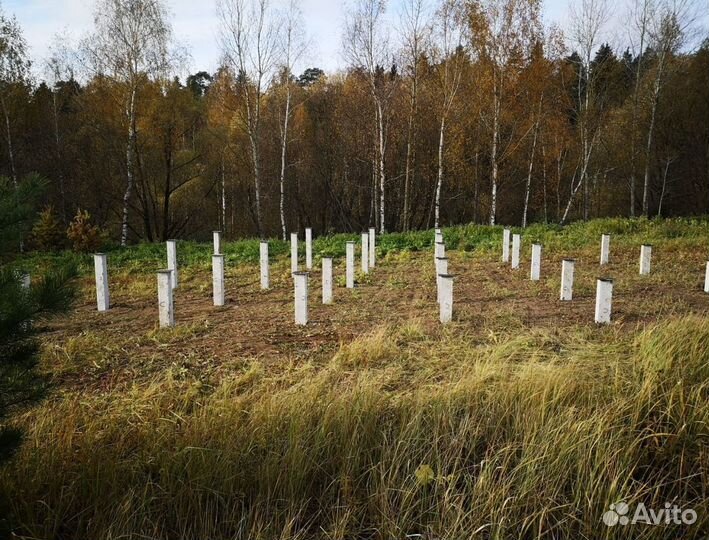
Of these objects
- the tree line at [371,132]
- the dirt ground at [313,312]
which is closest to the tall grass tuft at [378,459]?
the dirt ground at [313,312]

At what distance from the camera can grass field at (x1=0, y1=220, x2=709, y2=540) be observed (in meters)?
2.49

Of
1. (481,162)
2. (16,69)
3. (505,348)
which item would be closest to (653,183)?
(481,162)

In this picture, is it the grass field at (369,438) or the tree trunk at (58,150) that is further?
the tree trunk at (58,150)

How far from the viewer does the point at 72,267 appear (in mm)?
2248

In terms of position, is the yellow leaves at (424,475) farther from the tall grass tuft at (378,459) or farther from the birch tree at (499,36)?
the birch tree at (499,36)

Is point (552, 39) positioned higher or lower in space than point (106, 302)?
higher

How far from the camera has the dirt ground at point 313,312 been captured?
495 centimetres

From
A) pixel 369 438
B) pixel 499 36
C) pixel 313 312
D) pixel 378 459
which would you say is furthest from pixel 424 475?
pixel 499 36

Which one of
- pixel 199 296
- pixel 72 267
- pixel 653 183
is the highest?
pixel 653 183

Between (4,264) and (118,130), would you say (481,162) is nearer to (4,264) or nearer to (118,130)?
(118,130)

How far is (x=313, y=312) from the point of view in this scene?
7059 mm

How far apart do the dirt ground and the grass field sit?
0.23ft

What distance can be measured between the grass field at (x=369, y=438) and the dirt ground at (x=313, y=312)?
2.7 inches

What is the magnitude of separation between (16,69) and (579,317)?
818 inches
